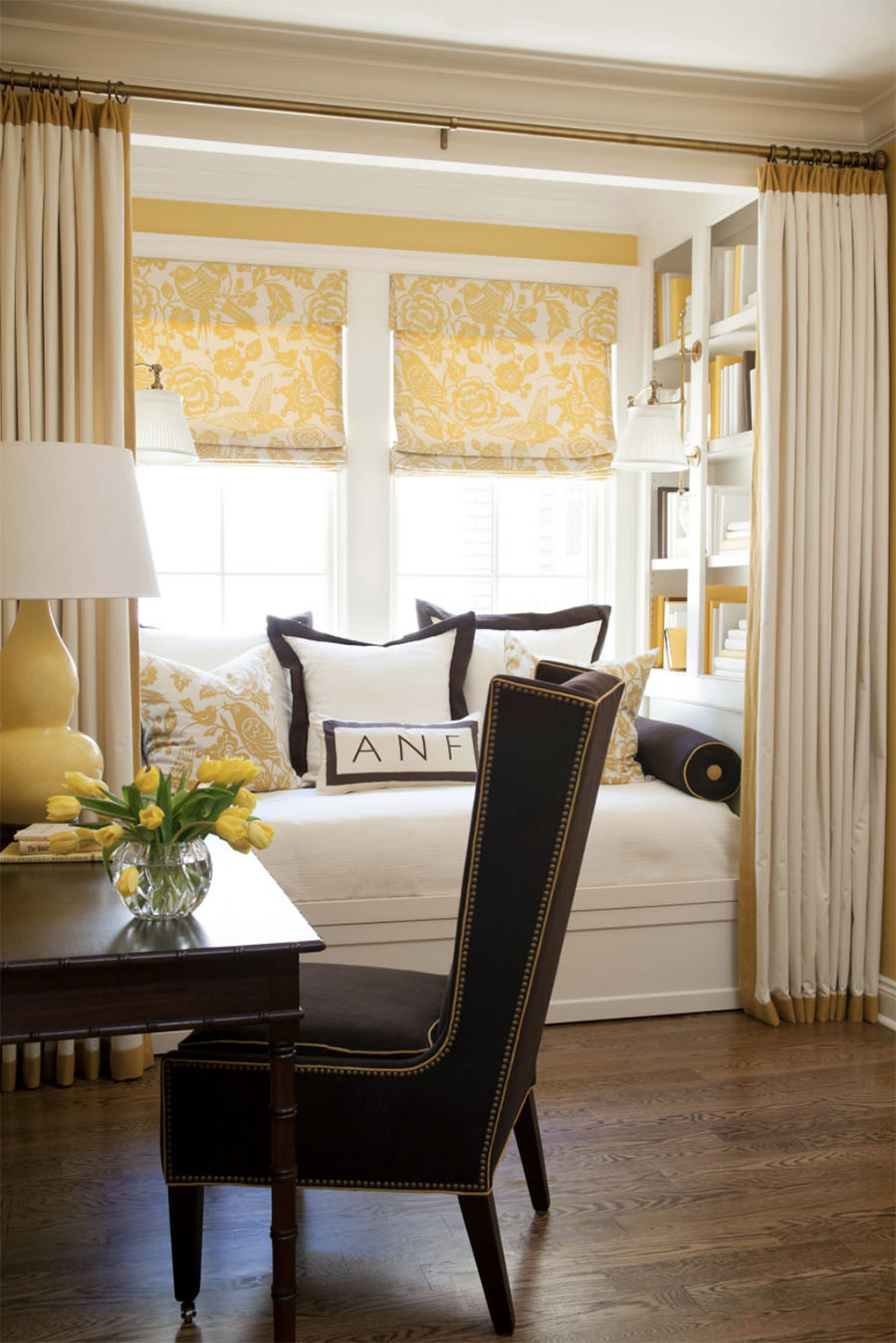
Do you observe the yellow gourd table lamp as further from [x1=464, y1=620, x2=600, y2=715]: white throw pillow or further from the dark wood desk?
[x1=464, y1=620, x2=600, y2=715]: white throw pillow

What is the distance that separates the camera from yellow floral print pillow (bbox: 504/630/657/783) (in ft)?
12.3

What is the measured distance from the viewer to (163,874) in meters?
1.70

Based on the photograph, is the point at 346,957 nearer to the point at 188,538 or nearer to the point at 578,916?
the point at 578,916

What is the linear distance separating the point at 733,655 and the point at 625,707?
389 mm

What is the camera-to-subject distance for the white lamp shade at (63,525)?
6.81 ft

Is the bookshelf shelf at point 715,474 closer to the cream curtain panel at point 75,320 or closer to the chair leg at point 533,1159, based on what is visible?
the chair leg at point 533,1159

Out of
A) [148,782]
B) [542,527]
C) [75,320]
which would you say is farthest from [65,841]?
[542,527]

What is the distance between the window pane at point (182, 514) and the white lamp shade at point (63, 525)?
2.05 meters

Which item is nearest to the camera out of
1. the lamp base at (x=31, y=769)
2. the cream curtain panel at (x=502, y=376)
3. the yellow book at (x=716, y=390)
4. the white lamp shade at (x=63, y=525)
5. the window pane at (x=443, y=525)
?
the white lamp shade at (x=63, y=525)

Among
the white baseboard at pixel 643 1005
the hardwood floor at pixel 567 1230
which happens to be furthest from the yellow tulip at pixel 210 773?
the white baseboard at pixel 643 1005

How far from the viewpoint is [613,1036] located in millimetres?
3264

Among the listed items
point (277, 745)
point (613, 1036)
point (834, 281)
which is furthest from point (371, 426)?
point (613, 1036)

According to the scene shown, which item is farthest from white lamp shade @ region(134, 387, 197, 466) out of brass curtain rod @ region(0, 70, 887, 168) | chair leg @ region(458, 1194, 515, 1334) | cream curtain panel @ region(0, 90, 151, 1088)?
chair leg @ region(458, 1194, 515, 1334)

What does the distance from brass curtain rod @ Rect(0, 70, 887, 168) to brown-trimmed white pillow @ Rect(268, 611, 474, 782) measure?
155cm
